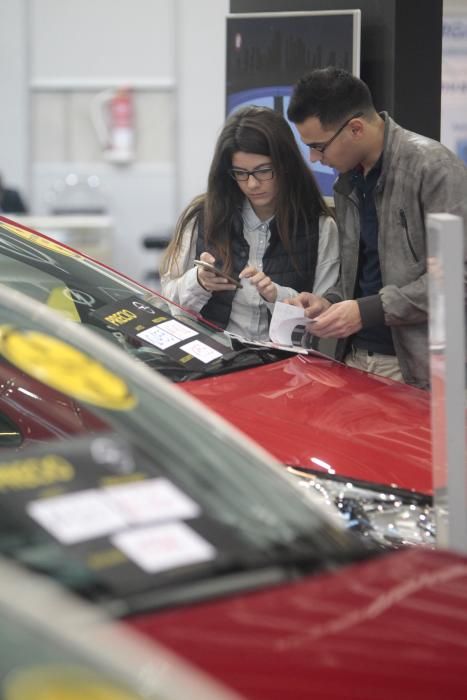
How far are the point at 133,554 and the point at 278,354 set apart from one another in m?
1.96

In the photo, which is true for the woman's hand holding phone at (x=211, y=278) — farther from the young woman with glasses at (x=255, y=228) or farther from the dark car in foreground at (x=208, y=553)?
the dark car in foreground at (x=208, y=553)

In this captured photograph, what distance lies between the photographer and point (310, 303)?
3670 millimetres

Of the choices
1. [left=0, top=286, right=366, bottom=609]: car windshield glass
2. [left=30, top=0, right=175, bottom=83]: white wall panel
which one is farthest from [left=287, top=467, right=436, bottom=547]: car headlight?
[left=30, top=0, right=175, bottom=83]: white wall panel

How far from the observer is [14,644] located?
3.93 feet

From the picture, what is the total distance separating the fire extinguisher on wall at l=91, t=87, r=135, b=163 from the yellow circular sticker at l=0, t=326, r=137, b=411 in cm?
990

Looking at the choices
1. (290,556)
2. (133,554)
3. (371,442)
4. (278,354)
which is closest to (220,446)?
(290,556)

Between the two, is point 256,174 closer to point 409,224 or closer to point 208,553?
point 409,224

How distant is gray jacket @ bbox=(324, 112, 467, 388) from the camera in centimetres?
345

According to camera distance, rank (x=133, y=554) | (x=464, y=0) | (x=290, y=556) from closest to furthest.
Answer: (x=133, y=554)
(x=290, y=556)
(x=464, y=0)

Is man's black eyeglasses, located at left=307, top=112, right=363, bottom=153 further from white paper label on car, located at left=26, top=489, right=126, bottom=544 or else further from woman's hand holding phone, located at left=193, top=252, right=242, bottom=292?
white paper label on car, located at left=26, top=489, right=126, bottom=544

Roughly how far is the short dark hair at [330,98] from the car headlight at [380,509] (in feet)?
4.41

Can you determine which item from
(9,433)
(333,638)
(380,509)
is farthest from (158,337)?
(333,638)

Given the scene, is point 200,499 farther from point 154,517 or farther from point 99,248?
point 99,248

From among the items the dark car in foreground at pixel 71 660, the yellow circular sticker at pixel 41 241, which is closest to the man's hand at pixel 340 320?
the yellow circular sticker at pixel 41 241
